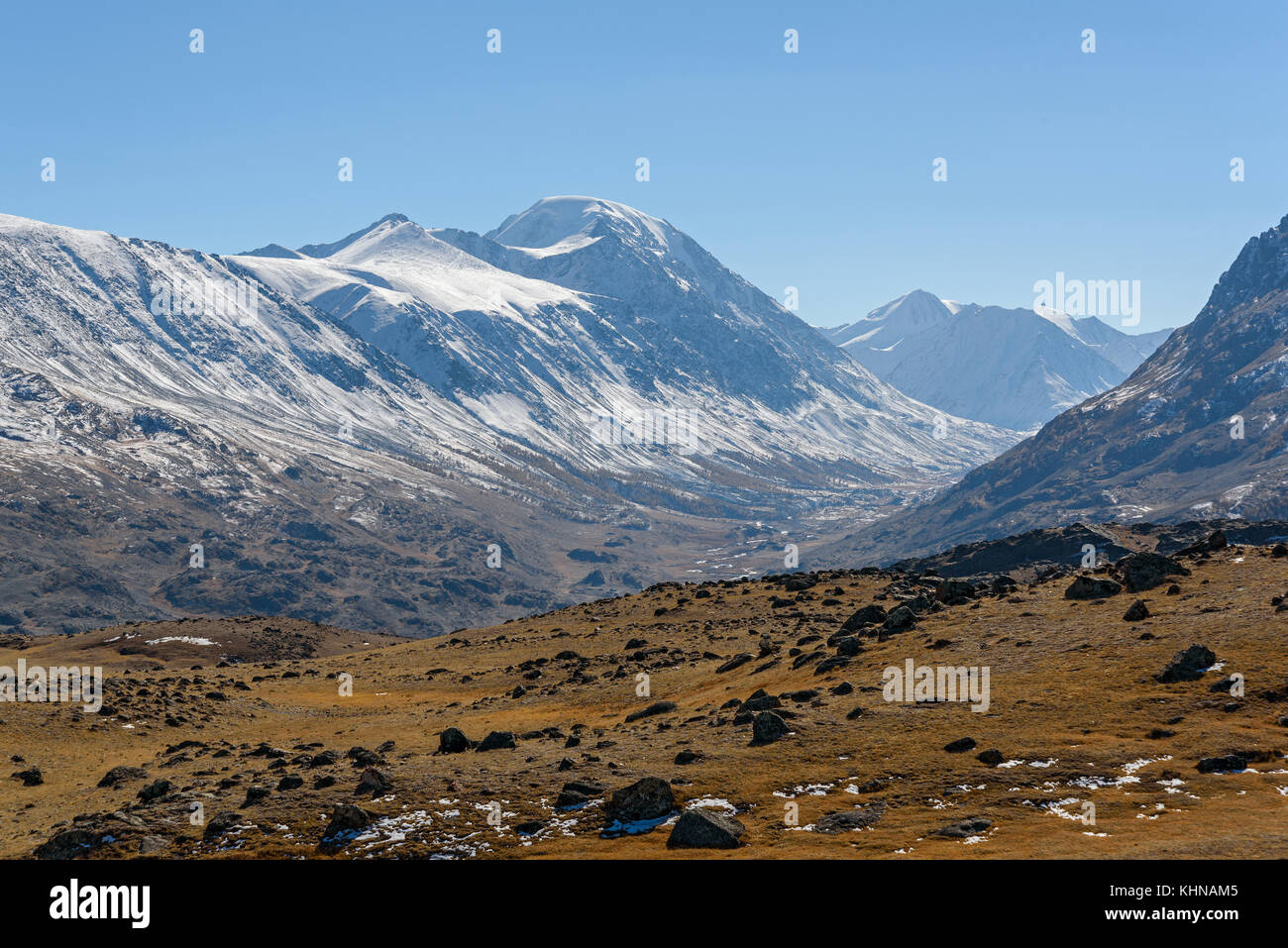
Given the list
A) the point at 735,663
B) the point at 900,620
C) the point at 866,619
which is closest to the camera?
the point at 900,620

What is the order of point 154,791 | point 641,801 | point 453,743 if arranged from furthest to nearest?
point 453,743, point 154,791, point 641,801

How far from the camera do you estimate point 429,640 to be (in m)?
131

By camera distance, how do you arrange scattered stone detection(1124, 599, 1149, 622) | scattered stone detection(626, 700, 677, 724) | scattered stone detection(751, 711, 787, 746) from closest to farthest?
1. scattered stone detection(751, 711, 787, 746)
2. scattered stone detection(1124, 599, 1149, 622)
3. scattered stone detection(626, 700, 677, 724)

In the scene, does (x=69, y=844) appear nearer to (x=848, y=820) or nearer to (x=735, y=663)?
(x=848, y=820)

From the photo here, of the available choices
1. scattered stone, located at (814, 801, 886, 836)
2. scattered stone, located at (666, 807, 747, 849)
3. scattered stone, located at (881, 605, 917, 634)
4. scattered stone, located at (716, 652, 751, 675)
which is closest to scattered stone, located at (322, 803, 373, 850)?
scattered stone, located at (666, 807, 747, 849)

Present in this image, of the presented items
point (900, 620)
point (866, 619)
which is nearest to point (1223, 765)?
point (900, 620)

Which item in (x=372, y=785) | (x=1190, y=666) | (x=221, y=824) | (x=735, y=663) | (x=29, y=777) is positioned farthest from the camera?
(x=735, y=663)

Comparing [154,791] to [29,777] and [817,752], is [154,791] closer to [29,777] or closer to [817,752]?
[29,777]

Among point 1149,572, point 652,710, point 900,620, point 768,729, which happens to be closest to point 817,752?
point 768,729

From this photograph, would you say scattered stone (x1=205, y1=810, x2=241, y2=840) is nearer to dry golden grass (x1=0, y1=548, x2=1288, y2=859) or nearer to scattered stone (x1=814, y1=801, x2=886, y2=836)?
dry golden grass (x1=0, y1=548, x2=1288, y2=859)

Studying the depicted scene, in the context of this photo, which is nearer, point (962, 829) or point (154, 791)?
point (962, 829)

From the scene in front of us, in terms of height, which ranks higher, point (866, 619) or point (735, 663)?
point (866, 619)

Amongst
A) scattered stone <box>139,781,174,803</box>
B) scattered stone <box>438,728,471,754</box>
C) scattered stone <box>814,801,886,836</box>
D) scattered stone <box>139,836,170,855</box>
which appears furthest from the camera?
scattered stone <box>438,728,471,754</box>

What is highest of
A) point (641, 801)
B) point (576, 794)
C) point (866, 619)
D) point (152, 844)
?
point (866, 619)
